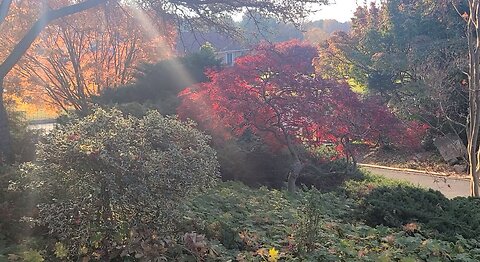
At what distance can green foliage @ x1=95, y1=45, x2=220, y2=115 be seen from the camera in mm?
13094

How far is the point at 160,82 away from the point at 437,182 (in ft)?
27.8

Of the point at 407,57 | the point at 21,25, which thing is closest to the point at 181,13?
the point at 21,25

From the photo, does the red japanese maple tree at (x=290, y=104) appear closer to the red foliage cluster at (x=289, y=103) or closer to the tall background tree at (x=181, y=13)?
the red foliage cluster at (x=289, y=103)

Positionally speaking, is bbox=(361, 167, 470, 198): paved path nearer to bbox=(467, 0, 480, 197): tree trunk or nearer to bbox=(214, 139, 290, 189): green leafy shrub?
bbox=(467, 0, 480, 197): tree trunk

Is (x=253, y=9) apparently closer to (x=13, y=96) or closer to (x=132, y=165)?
(x=132, y=165)

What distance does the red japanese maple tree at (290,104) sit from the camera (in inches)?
311

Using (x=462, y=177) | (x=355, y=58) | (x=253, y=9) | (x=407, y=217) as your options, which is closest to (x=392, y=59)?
(x=355, y=58)

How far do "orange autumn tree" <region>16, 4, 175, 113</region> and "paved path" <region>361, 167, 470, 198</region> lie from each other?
27.5 feet

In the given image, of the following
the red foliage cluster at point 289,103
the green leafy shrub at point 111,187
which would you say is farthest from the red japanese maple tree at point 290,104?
the green leafy shrub at point 111,187

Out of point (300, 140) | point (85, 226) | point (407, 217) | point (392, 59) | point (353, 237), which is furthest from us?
point (392, 59)

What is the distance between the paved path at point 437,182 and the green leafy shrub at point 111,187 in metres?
9.44

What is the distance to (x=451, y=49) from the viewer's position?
15.3 m

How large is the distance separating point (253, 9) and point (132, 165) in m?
5.77

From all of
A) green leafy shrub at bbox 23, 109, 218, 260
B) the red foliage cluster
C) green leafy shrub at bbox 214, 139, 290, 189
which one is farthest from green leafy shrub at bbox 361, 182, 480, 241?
green leafy shrub at bbox 23, 109, 218, 260
